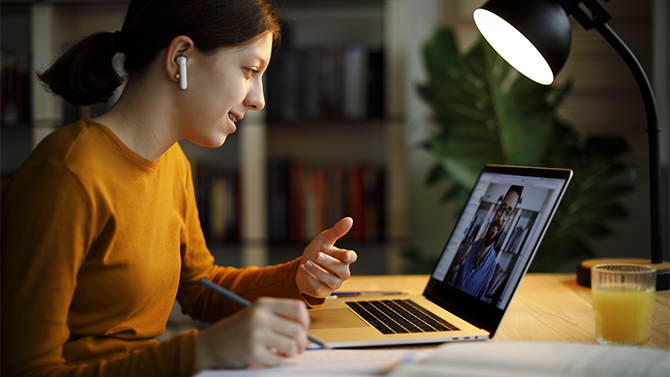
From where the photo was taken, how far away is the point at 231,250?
2.44 meters

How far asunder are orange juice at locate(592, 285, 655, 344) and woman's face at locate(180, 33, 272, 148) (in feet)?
2.07

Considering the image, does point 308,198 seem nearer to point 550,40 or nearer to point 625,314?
point 550,40

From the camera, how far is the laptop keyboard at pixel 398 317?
30.6 inches

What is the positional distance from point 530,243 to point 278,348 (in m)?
0.41

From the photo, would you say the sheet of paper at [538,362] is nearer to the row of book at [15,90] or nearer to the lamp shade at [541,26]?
the lamp shade at [541,26]

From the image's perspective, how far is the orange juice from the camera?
0.73 m

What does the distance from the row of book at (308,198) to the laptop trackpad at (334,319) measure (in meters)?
1.28

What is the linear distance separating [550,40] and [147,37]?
2.23ft

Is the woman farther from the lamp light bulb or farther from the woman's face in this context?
the lamp light bulb

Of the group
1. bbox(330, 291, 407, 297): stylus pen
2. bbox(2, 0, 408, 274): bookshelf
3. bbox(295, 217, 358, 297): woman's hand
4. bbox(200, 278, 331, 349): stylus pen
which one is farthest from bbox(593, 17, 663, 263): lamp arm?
bbox(2, 0, 408, 274): bookshelf

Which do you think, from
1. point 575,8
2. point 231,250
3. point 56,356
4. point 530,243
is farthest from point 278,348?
point 231,250

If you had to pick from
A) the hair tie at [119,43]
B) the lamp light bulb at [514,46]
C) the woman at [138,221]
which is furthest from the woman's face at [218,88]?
the lamp light bulb at [514,46]

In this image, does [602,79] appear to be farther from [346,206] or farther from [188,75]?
[188,75]

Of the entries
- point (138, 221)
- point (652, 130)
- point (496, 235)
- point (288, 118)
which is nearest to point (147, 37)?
point (138, 221)
